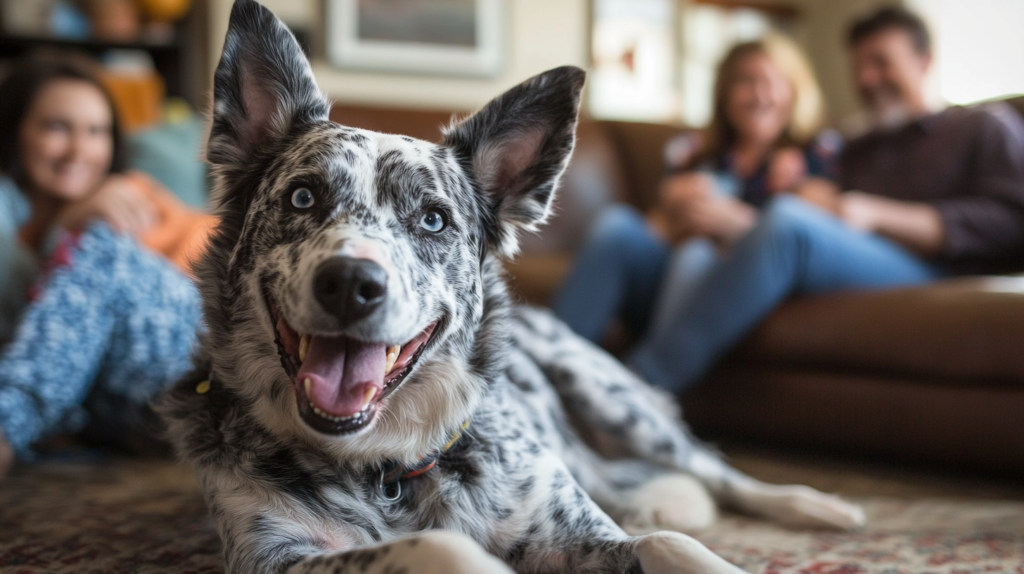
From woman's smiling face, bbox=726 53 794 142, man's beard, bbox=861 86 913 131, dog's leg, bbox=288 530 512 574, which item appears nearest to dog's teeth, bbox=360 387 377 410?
dog's leg, bbox=288 530 512 574

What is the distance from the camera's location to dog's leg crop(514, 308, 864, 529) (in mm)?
2061

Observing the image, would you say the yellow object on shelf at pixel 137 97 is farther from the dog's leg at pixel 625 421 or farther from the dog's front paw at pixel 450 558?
the dog's front paw at pixel 450 558

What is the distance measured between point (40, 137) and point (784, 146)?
3176mm

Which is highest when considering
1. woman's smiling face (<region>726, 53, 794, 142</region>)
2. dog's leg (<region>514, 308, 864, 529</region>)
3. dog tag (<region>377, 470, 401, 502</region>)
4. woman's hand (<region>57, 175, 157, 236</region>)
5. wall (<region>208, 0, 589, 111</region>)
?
wall (<region>208, 0, 589, 111</region>)

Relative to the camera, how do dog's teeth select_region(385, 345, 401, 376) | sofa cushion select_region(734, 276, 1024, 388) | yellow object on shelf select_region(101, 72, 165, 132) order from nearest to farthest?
A: dog's teeth select_region(385, 345, 401, 376) → sofa cushion select_region(734, 276, 1024, 388) → yellow object on shelf select_region(101, 72, 165, 132)

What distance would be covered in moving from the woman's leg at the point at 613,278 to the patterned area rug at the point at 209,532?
1112 millimetres

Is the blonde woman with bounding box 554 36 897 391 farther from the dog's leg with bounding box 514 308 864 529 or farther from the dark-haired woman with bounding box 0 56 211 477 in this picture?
the dark-haired woman with bounding box 0 56 211 477

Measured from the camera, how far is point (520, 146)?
157cm

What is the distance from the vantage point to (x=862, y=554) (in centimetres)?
166

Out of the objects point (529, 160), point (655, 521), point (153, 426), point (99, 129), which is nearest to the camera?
point (529, 160)

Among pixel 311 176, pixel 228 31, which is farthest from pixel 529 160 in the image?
pixel 228 31

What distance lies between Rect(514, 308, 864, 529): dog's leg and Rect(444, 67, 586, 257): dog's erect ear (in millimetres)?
613

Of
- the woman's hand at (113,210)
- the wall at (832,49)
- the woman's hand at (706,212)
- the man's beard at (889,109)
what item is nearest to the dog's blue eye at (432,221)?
the woman's hand at (113,210)

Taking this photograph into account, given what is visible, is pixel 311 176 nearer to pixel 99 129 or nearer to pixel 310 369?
pixel 310 369
